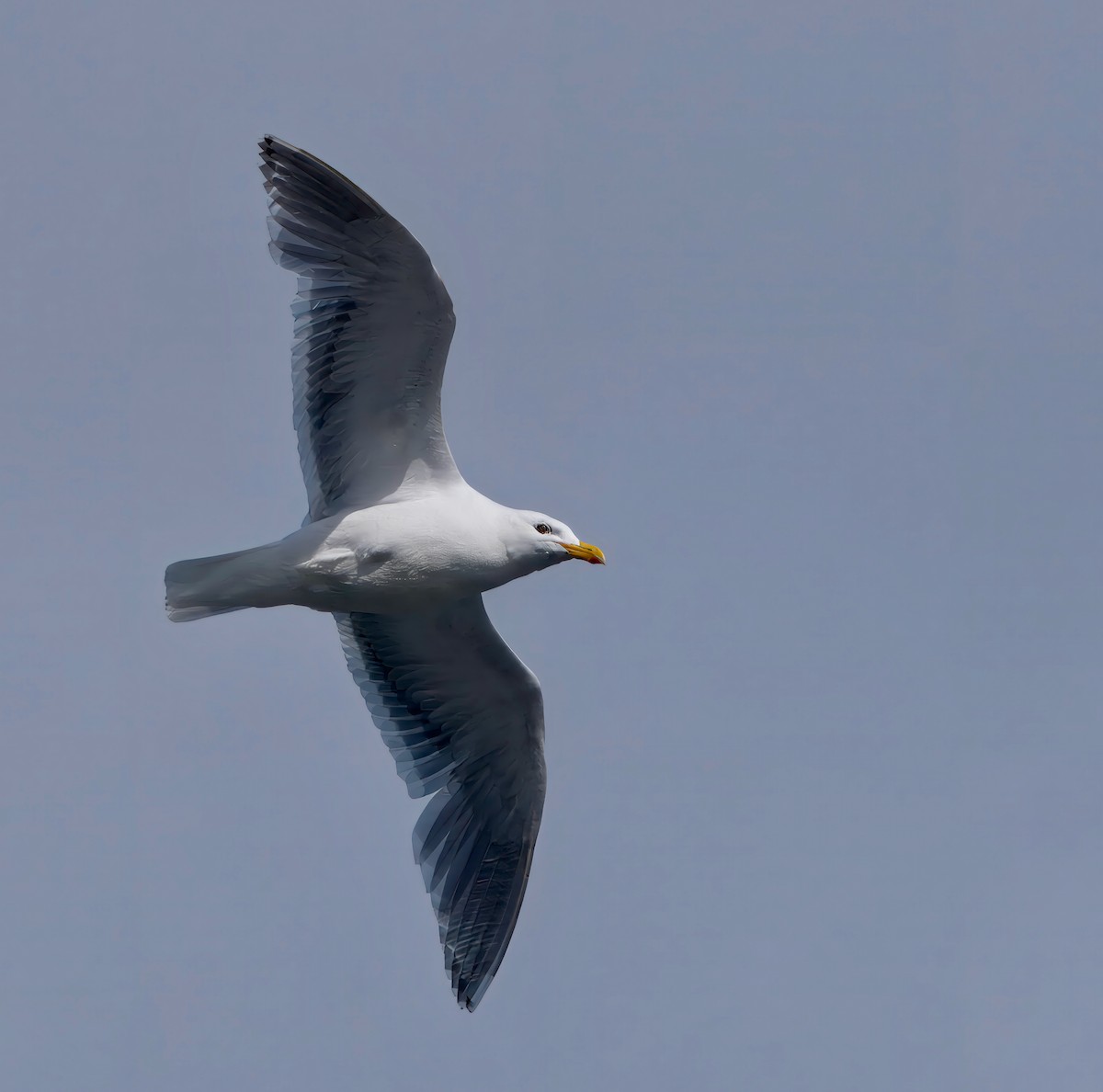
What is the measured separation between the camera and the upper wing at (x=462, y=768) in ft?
49.4

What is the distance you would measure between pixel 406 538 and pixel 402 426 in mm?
945

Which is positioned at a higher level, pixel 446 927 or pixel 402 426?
pixel 402 426

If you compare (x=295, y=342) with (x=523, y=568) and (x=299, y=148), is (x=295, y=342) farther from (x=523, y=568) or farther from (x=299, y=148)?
(x=523, y=568)

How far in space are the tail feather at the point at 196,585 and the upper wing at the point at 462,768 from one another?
1.98 meters

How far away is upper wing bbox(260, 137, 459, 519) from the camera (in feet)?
43.1

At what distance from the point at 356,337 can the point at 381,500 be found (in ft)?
4.13

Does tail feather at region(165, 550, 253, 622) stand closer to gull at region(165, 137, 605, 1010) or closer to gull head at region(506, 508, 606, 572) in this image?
gull at region(165, 137, 605, 1010)

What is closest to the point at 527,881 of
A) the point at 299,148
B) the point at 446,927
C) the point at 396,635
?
the point at 446,927

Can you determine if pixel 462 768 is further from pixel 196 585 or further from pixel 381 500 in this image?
pixel 196 585

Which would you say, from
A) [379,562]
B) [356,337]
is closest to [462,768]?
[379,562]

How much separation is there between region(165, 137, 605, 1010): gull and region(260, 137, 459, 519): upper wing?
0.01m

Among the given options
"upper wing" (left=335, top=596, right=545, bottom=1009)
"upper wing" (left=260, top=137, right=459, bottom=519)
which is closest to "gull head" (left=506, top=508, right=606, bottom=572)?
"upper wing" (left=260, top=137, right=459, bottom=519)

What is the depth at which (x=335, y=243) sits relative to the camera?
43.4 feet

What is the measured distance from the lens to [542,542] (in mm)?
Answer: 13531
